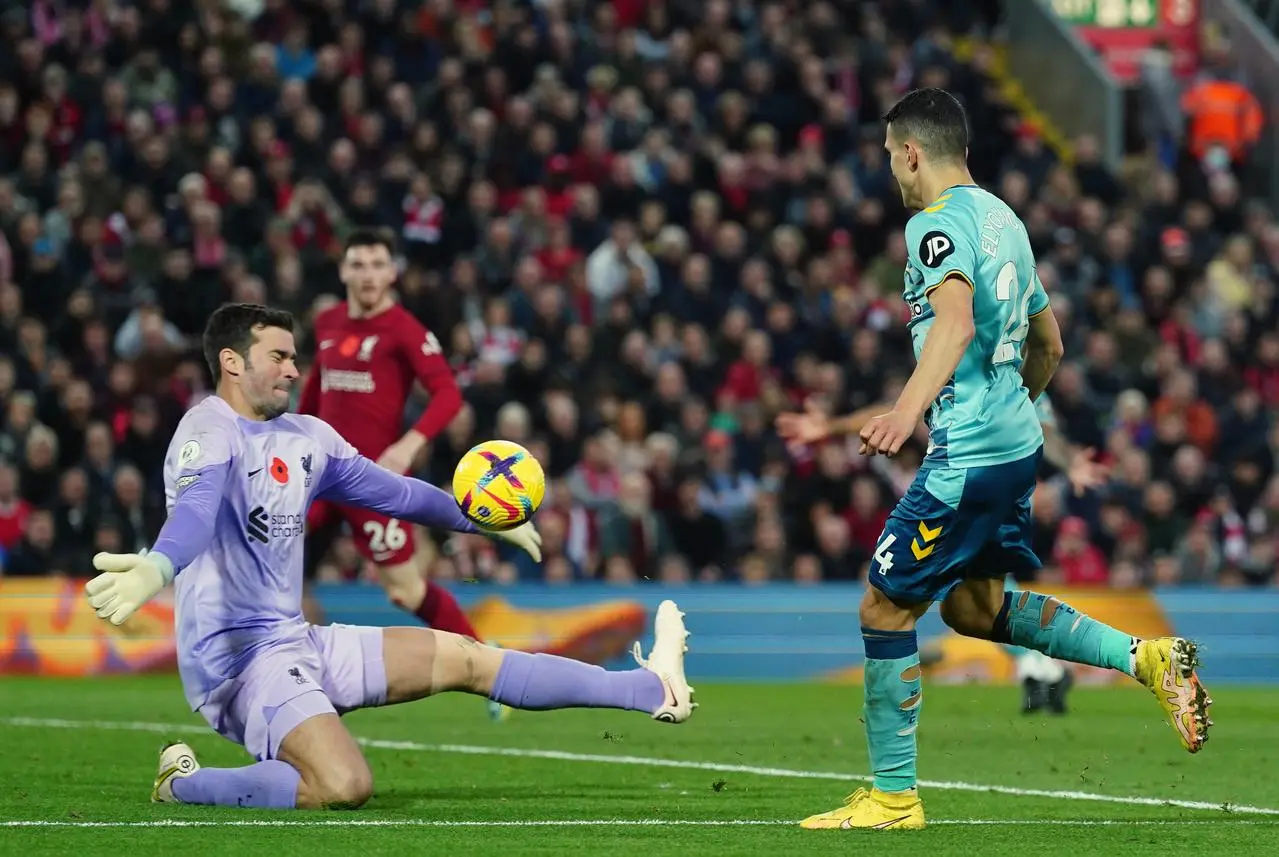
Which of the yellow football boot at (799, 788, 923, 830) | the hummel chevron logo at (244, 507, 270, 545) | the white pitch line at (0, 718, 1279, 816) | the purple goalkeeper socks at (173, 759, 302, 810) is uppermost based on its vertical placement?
the hummel chevron logo at (244, 507, 270, 545)

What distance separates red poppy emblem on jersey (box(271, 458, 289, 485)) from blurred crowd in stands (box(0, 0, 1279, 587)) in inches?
353

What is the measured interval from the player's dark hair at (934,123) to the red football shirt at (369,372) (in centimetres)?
513

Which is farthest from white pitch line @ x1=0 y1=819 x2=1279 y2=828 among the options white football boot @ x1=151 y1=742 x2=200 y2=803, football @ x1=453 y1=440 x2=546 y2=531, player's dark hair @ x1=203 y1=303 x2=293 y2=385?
player's dark hair @ x1=203 y1=303 x2=293 y2=385

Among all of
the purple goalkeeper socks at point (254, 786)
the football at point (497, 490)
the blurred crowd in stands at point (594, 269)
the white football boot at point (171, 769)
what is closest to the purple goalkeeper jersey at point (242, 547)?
the white football boot at point (171, 769)

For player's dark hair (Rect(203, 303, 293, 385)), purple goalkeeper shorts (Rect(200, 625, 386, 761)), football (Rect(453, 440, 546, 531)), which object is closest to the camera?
purple goalkeeper shorts (Rect(200, 625, 386, 761))

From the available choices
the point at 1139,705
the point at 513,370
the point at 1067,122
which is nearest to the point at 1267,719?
the point at 1139,705

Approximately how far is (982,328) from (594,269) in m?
12.7

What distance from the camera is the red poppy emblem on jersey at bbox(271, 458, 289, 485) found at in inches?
326

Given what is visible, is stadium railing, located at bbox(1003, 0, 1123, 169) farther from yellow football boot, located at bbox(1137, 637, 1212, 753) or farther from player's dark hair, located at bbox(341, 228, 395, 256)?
yellow football boot, located at bbox(1137, 637, 1212, 753)

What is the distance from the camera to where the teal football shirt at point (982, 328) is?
24.4ft

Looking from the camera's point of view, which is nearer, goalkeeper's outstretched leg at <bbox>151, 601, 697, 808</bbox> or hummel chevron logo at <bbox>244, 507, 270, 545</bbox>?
goalkeeper's outstretched leg at <bbox>151, 601, 697, 808</bbox>

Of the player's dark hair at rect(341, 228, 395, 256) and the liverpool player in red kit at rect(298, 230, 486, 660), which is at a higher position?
the player's dark hair at rect(341, 228, 395, 256)

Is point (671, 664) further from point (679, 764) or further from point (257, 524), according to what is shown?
point (679, 764)

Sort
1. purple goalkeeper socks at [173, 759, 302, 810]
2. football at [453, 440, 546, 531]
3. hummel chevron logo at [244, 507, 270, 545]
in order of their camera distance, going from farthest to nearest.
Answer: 1. football at [453, 440, 546, 531]
2. hummel chevron logo at [244, 507, 270, 545]
3. purple goalkeeper socks at [173, 759, 302, 810]
